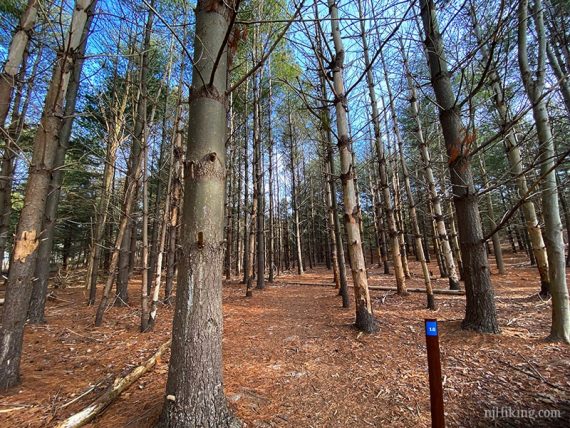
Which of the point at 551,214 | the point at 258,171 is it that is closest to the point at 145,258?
the point at 258,171

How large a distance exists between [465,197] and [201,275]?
3991 mm

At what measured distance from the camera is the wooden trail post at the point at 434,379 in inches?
66.7

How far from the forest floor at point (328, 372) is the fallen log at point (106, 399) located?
0.07 metres

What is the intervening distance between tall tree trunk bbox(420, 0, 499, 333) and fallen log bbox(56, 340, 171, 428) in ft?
14.3

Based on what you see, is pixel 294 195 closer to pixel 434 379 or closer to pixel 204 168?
pixel 204 168

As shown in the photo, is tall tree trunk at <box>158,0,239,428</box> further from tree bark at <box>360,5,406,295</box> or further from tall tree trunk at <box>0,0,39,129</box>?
tree bark at <box>360,5,406,295</box>

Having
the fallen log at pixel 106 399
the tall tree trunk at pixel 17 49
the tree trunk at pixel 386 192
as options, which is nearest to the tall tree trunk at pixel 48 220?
the tall tree trunk at pixel 17 49

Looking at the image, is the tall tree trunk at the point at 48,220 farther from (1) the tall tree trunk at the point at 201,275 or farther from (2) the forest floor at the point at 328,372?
(1) the tall tree trunk at the point at 201,275

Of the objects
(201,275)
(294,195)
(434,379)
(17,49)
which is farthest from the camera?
(294,195)

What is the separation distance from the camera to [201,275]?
190 cm

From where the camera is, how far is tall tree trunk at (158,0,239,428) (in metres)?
1.85

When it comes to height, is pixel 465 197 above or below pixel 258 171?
below

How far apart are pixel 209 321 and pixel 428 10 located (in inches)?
212

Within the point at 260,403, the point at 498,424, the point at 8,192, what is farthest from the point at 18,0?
the point at 498,424
